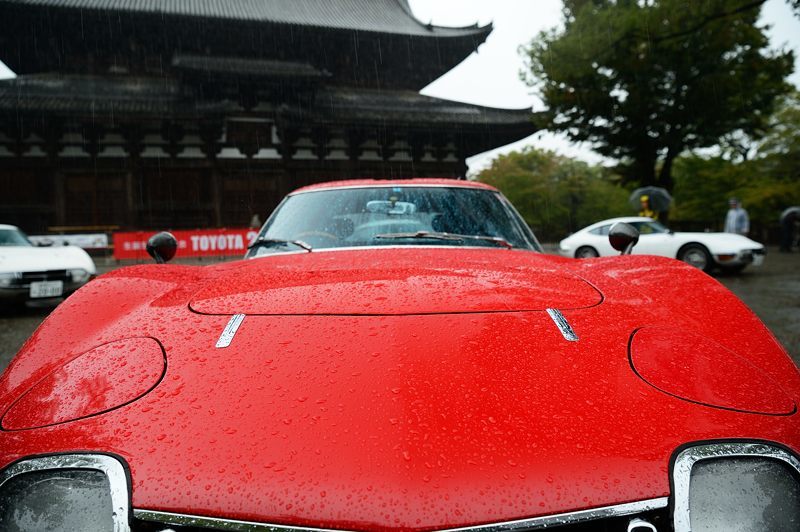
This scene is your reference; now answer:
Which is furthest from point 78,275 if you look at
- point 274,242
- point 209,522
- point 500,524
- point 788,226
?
point 788,226

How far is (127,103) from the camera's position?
43.2 ft

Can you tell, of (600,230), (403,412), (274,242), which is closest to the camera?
(403,412)

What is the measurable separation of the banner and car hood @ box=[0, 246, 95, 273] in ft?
22.4

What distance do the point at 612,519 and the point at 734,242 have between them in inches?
406

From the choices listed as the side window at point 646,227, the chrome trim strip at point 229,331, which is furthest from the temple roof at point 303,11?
the chrome trim strip at point 229,331

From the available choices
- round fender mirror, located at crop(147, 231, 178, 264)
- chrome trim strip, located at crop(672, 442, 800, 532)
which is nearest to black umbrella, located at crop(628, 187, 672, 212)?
round fender mirror, located at crop(147, 231, 178, 264)

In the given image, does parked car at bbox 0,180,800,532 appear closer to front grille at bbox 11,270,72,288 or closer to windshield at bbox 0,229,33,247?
front grille at bbox 11,270,72,288

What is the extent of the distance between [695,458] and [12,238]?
8057 mm

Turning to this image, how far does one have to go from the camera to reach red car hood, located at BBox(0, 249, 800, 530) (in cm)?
73

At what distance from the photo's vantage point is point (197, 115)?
526 inches

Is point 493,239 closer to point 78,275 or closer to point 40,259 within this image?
point 78,275

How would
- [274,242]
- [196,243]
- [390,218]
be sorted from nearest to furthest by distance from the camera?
[274,242] → [390,218] → [196,243]

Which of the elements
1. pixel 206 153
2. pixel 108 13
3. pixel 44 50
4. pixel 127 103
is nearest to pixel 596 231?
pixel 206 153

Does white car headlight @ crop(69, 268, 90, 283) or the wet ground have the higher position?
white car headlight @ crop(69, 268, 90, 283)
